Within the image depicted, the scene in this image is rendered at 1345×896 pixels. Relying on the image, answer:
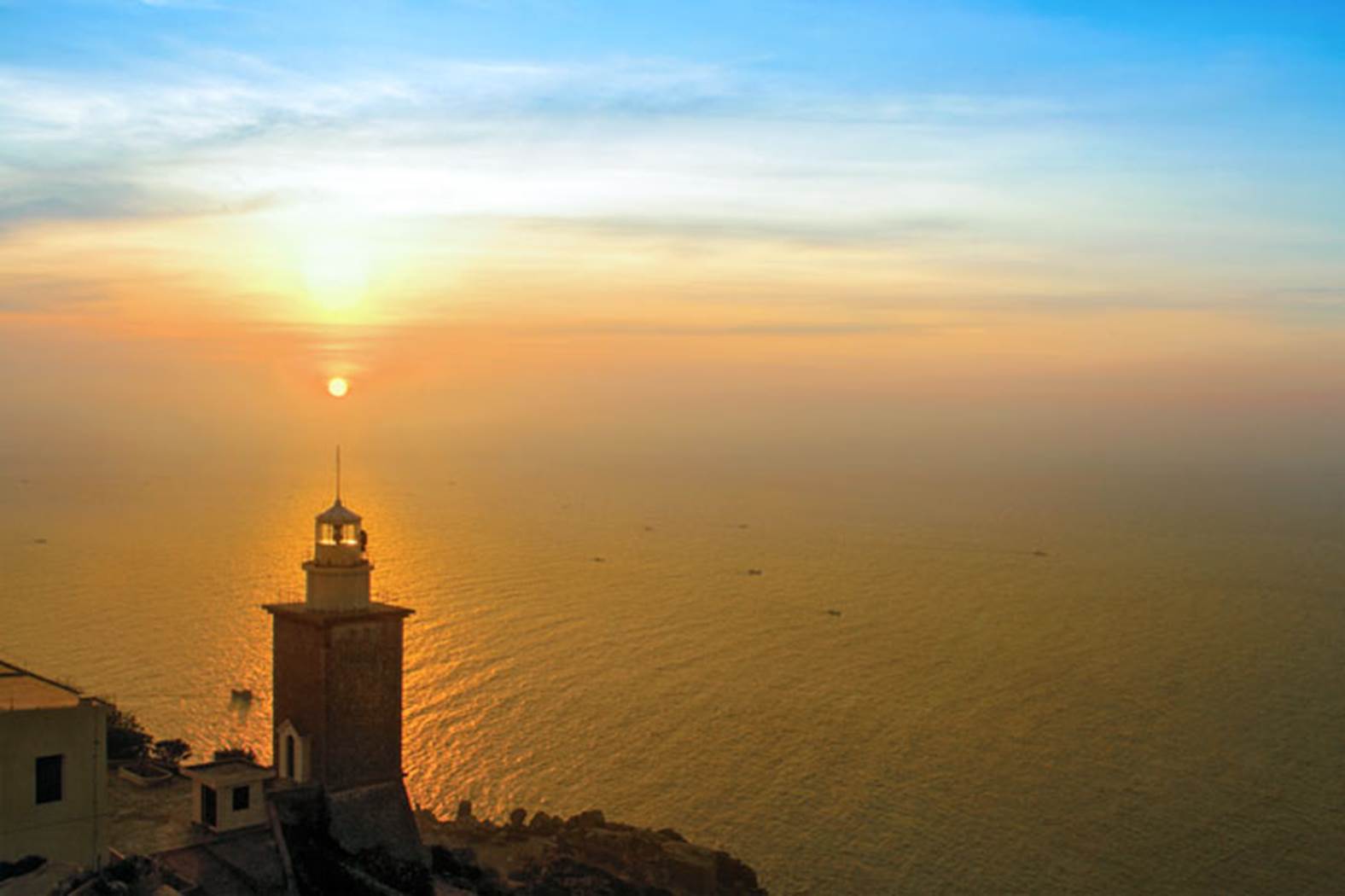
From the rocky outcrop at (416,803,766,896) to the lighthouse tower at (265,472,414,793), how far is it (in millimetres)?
5438

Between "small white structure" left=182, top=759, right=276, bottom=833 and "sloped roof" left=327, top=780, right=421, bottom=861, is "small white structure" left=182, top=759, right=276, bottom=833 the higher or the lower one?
the higher one

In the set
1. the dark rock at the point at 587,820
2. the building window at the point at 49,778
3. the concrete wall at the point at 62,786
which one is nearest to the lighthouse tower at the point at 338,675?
the concrete wall at the point at 62,786

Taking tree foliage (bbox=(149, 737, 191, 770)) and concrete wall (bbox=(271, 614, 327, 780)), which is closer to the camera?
concrete wall (bbox=(271, 614, 327, 780))

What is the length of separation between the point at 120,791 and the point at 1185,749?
103ft

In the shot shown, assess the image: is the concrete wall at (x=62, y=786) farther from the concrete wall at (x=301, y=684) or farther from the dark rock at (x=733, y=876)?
the dark rock at (x=733, y=876)

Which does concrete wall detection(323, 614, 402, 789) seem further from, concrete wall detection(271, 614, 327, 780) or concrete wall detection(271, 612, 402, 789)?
concrete wall detection(271, 614, 327, 780)

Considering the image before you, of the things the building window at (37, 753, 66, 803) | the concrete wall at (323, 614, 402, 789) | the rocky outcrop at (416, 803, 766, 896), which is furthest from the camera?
the rocky outcrop at (416, 803, 766, 896)

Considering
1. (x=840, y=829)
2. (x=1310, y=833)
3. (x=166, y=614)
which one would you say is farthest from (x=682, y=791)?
(x=166, y=614)

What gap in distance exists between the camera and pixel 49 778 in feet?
52.7

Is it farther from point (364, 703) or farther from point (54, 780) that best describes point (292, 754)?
point (54, 780)

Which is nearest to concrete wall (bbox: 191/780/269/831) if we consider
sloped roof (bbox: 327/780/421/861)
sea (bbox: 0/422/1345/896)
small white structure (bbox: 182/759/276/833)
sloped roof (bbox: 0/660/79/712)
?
small white structure (bbox: 182/759/276/833)

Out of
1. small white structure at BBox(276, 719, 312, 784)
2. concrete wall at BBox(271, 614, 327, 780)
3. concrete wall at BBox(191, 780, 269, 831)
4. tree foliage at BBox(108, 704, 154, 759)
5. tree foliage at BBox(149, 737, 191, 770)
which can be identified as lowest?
tree foliage at BBox(149, 737, 191, 770)

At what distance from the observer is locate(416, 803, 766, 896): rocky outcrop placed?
80.7 feet

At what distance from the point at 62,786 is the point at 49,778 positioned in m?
0.21
